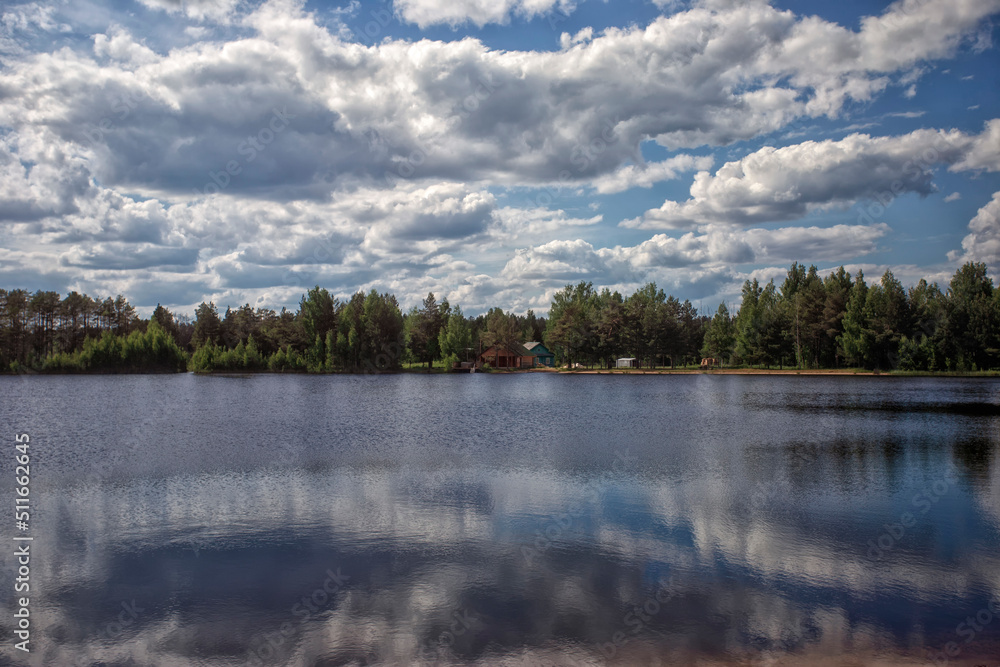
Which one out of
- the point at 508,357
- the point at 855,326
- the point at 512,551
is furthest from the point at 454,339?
the point at 512,551

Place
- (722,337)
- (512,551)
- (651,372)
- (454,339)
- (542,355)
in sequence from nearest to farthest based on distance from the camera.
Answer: (512,551)
(651,372)
(722,337)
(454,339)
(542,355)

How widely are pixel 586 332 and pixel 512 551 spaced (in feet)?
351

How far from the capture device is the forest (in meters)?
89.9

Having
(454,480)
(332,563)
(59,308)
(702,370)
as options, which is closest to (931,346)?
(702,370)

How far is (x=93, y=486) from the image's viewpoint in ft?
66.3

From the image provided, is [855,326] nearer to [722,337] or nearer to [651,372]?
[722,337]

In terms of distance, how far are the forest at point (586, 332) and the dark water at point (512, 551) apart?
71923mm

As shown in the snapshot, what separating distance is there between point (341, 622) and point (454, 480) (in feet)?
35.0

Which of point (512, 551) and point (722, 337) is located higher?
point (722, 337)

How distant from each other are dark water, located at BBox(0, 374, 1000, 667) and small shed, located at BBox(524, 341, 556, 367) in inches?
4197

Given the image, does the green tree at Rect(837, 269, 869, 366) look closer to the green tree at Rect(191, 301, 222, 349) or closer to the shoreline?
the shoreline

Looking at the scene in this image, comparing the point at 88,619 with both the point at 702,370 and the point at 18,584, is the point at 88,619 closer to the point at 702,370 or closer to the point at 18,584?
the point at 18,584

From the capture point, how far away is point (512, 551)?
530 inches

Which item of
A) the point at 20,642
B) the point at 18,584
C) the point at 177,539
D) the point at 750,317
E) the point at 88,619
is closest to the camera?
the point at 20,642
